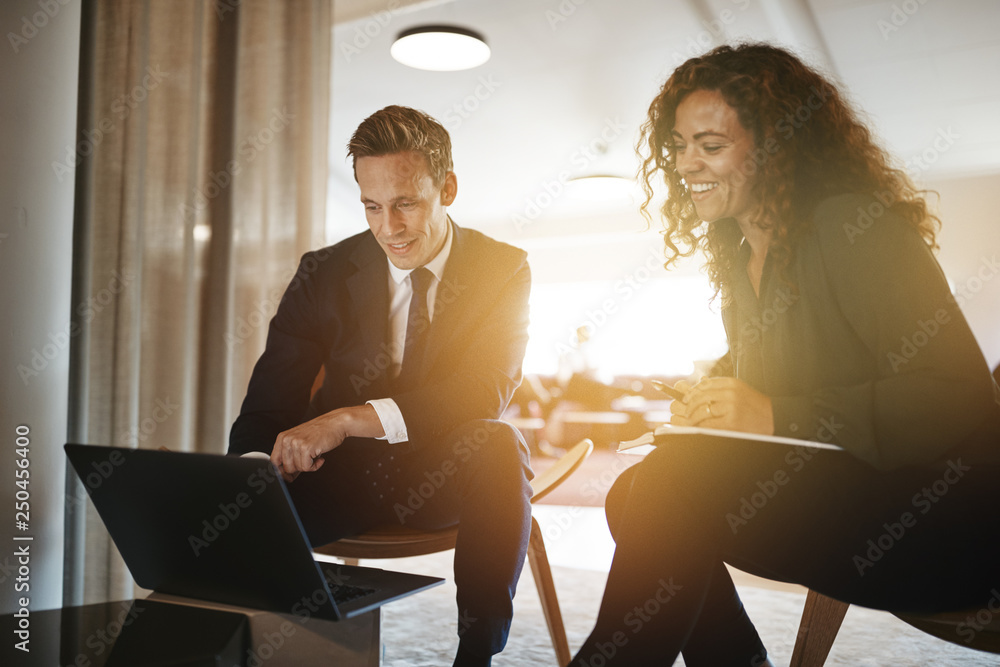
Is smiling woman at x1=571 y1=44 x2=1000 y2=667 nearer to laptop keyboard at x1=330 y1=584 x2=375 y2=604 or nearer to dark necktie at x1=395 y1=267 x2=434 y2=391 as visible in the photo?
laptop keyboard at x1=330 y1=584 x2=375 y2=604

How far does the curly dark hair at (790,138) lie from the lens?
105cm

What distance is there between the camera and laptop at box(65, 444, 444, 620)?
866 mm

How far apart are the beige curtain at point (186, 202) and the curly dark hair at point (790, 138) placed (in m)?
1.14

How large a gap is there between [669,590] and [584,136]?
13.4ft

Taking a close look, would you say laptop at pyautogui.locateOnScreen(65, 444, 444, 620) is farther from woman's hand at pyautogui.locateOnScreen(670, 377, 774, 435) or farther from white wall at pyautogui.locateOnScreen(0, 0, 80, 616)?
white wall at pyautogui.locateOnScreen(0, 0, 80, 616)

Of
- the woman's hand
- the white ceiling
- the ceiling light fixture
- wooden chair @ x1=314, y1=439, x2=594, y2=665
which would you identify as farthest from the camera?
the white ceiling

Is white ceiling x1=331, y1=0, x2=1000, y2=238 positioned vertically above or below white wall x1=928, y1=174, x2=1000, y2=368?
above

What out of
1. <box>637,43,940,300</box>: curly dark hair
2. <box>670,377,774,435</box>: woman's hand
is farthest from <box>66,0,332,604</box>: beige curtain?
<box>670,377,774,435</box>: woman's hand

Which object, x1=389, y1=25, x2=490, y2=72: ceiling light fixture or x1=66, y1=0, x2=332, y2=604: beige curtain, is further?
x1=389, y1=25, x2=490, y2=72: ceiling light fixture

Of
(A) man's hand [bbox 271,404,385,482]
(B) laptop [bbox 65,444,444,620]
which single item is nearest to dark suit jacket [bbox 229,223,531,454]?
(A) man's hand [bbox 271,404,385,482]

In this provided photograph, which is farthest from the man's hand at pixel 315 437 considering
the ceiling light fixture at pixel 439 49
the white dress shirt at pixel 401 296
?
the ceiling light fixture at pixel 439 49

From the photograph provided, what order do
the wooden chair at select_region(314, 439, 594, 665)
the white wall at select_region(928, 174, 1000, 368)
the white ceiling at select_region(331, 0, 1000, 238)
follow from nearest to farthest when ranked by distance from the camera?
the wooden chair at select_region(314, 439, 594, 665)
the white ceiling at select_region(331, 0, 1000, 238)
the white wall at select_region(928, 174, 1000, 368)

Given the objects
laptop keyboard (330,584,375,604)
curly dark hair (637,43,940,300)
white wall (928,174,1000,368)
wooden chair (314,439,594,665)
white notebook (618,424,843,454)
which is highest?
white wall (928,174,1000,368)

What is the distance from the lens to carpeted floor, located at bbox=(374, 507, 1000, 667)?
4.90 ft
